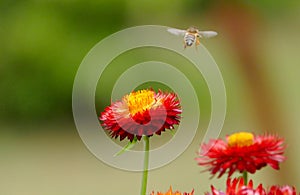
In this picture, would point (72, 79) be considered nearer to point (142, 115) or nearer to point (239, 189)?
point (142, 115)

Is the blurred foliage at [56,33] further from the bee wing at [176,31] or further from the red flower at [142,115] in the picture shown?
the red flower at [142,115]

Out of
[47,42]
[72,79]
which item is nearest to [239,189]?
[72,79]

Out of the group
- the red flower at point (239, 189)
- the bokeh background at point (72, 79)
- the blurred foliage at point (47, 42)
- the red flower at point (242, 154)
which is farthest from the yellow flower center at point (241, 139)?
the blurred foliage at point (47, 42)

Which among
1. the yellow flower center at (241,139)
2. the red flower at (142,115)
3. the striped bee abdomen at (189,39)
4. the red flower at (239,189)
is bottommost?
the red flower at (239,189)

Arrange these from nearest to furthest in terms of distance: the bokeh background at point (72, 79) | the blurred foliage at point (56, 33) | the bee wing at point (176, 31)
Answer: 1. the bee wing at point (176, 31)
2. the bokeh background at point (72, 79)
3. the blurred foliage at point (56, 33)

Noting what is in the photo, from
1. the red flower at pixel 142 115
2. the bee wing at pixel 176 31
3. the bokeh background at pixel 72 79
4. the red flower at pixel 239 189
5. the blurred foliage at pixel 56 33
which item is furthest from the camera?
the blurred foliage at pixel 56 33

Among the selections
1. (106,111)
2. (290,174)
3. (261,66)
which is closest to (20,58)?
(261,66)
